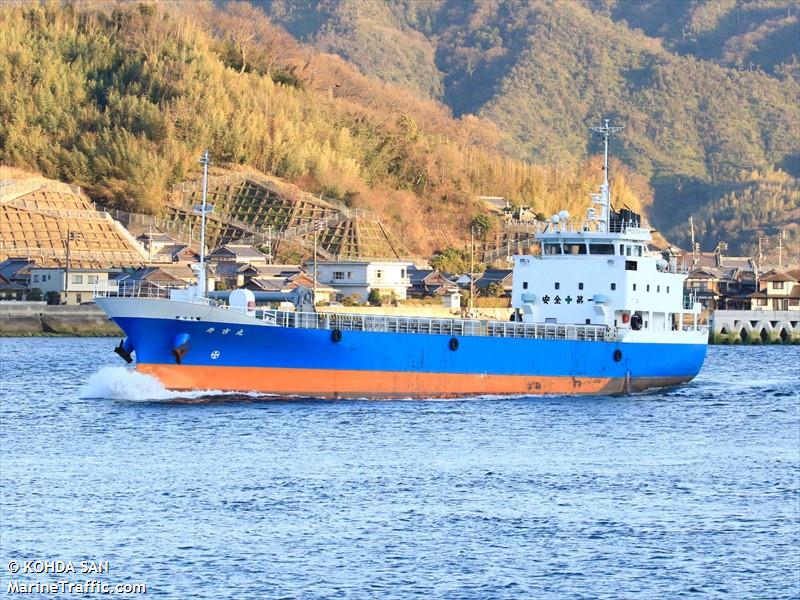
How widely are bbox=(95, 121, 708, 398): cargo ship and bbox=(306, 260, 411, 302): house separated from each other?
31021 mm

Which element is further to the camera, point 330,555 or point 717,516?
point 717,516

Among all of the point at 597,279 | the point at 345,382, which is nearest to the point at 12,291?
the point at 597,279

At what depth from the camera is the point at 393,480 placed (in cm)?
3228

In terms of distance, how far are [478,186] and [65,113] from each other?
112ft

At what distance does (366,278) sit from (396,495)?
53365 mm

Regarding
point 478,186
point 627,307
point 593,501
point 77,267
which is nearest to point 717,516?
point 593,501

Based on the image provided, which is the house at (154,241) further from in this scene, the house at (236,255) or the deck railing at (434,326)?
the deck railing at (434,326)

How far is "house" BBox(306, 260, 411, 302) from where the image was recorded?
83.6 metres

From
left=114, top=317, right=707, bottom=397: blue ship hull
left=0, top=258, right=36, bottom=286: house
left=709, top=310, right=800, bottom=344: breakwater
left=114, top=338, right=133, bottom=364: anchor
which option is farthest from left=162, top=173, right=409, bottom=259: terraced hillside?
left=114, top=338, right=133, bottom=364: anchor

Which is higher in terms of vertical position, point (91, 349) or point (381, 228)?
point (381, 228)

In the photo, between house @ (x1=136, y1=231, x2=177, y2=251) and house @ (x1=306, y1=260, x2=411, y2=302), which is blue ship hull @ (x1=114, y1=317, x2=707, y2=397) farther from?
house @ (x1=136, y1=231, x2=177, y2=251)

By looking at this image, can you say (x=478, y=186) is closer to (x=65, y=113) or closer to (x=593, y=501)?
(x=65, y=113)

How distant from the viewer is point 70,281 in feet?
272

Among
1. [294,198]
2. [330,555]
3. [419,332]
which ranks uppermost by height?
[294,198]
